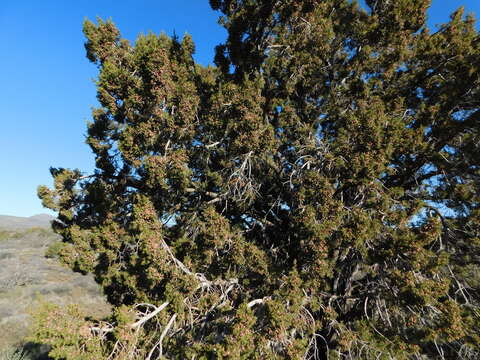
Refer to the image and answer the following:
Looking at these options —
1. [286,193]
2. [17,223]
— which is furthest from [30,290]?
[17,223]

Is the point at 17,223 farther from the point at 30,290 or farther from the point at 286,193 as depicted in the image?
the point at 286,193

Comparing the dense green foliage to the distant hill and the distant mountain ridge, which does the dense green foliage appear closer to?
the distant hill

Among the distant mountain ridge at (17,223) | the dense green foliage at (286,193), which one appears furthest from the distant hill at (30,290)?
the distant mountain ridge at (17,223)

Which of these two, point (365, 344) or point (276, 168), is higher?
point (276, 168)

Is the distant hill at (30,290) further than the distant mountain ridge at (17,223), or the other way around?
Result: the distant mountain ridge at (17,223)

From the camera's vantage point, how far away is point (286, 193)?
7.41m

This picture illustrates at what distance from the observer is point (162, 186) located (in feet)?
20.9

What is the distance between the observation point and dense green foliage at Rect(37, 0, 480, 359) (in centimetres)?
532

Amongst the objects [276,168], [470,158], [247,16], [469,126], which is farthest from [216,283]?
[247,16]

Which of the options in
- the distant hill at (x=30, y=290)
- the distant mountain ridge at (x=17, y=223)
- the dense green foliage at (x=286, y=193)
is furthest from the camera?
the distant mountain ridge at (x=17, y=223)

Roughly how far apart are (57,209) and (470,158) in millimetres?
10517

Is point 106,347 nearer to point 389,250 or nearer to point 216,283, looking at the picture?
point 216,283

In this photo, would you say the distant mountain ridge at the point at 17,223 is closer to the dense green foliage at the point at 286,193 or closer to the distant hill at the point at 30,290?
the distant hill at the point at 30,290

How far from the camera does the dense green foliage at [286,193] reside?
5.32 meters
